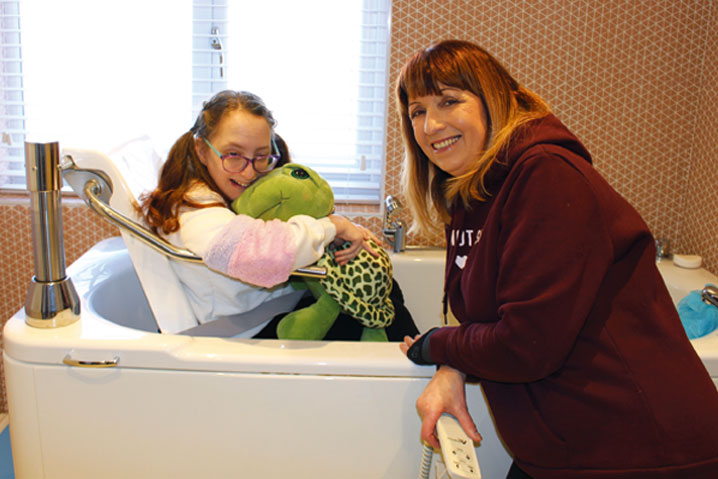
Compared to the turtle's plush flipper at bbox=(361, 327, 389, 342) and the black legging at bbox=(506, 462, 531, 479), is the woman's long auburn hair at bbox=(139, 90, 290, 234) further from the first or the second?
the black legging at bbox=(506, 462, 531, 479)

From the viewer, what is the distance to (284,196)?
1.35m

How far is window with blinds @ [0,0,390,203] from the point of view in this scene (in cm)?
213

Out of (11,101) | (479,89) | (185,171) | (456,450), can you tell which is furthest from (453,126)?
(11,101)

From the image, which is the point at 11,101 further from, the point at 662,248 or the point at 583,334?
the point at 662,248

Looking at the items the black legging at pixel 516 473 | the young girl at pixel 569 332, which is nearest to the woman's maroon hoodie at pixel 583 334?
the young girl at pixel 569 332

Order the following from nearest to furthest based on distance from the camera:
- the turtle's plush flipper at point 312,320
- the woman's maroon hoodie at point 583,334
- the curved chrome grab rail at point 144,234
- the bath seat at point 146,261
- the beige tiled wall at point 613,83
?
the woman's maroon hoodie at point 583,334, the curved chrome grab rail at point 144,234, the bath seat at point 146,261, the turtle's plush flipper at point 312,320, the beige tiled wall at point 613,83

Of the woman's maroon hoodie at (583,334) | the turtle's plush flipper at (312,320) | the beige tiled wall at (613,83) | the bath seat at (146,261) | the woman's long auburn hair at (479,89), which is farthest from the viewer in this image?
the beige tiled wall at (613,83)

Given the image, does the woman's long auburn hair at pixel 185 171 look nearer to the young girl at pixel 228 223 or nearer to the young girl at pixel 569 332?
the young girl at pixel 228 223

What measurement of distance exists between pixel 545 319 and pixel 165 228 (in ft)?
2.70

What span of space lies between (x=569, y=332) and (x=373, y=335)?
26.8 inches

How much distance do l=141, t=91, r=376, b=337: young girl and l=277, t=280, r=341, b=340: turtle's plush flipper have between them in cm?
9

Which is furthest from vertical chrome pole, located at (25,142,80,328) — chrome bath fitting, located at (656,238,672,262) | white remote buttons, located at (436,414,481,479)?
chrome bath fitting, located at (656,238,672,262)

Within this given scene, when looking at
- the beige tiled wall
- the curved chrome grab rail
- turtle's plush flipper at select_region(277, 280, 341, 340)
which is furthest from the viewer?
the beige tiled wall

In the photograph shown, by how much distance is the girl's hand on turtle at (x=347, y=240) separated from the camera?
1.44 metres
